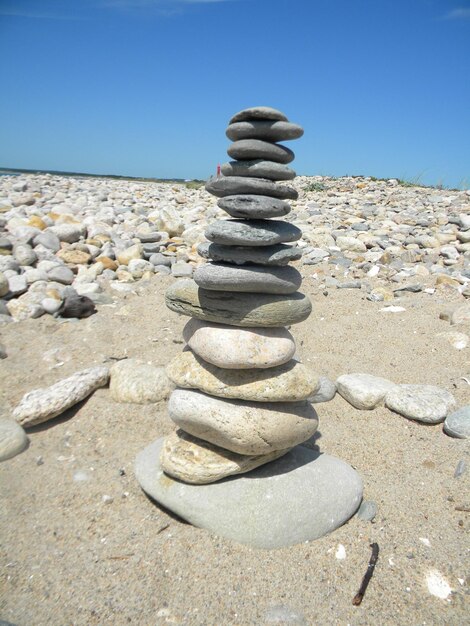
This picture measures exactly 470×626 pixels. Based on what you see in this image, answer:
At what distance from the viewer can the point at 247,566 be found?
9.45ft

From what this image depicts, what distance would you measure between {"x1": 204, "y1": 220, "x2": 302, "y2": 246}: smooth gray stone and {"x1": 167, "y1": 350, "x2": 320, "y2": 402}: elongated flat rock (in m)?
0.93

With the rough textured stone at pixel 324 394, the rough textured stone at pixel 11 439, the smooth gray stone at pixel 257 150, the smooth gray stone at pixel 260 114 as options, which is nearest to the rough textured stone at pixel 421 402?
the rough textured stone at pixel 324 394

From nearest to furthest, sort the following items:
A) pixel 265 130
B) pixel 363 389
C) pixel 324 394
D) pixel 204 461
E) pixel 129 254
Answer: pixel 265 130
pixel 204 461
pixel 363 389
pixel 324 394
pixel 129 254

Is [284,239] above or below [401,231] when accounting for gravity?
above

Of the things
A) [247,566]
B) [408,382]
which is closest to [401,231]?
[408,382]

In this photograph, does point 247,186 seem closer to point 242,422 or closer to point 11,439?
point 242,422

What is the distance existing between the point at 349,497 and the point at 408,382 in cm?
207

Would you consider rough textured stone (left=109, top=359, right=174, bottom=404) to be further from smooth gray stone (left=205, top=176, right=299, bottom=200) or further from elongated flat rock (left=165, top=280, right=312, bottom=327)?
smooth gray stone (left=205, top=176, right=299, bottom=200)

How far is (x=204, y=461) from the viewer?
335 centimetres

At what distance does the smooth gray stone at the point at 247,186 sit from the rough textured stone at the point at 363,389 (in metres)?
2.25

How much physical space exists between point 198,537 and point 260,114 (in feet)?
9.70

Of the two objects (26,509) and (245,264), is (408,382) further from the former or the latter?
(26,509)

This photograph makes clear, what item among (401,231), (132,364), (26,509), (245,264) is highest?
(245,264)

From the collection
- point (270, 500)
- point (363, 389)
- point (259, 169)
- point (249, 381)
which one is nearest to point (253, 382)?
point (249, 381)
